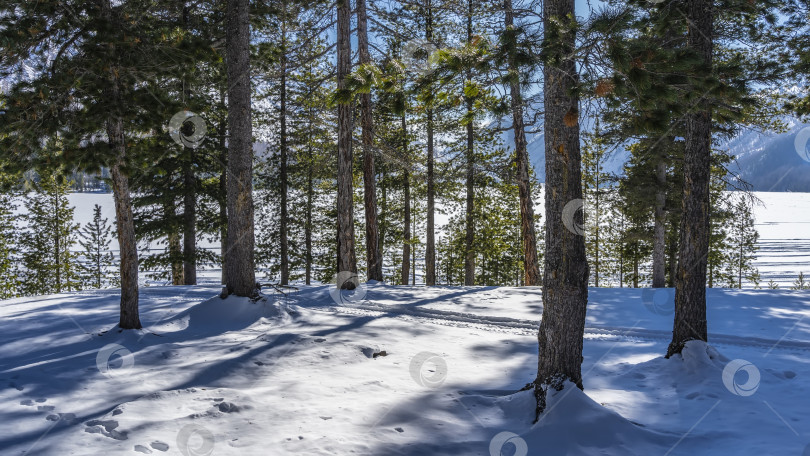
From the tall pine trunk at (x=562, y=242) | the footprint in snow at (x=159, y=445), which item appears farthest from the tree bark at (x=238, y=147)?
the tall pine trunk at (x=562, y=242)

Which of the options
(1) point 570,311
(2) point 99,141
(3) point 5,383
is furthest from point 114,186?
(1) point 570,311

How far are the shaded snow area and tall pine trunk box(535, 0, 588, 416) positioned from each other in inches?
15.1

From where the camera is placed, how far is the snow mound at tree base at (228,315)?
8.34 meters

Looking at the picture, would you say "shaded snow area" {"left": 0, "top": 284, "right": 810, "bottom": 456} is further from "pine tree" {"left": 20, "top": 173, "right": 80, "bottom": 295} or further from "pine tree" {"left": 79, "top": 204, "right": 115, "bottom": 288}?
"pine tree" {"left": 20, "top": 173, "right": 80, "bottom": 295}

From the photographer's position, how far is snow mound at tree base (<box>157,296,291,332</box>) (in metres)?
8.34

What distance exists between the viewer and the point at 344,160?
12.5 meters

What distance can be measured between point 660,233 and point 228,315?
15864mm

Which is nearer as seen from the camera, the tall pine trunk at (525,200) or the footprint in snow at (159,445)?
the footprint in snow at (159,445)

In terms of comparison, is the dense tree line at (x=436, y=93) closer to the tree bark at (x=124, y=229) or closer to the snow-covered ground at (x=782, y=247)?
the tree bark at (x=124, y=229)

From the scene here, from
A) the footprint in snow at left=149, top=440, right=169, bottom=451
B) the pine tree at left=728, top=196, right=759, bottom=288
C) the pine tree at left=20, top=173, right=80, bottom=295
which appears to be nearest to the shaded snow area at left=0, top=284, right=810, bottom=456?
the footprint in snow at left=149, top=440, right=169, bottom=451

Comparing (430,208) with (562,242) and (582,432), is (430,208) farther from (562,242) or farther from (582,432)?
(582,432)

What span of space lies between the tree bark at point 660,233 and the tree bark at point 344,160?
12055mm

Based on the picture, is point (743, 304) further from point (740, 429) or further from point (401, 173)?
point (401, 173)

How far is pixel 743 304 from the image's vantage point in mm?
10773
